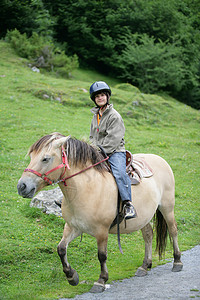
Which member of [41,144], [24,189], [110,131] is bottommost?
[24,189]

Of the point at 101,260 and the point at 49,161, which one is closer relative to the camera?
the point at 49,161

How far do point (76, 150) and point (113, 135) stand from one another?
2.79 feet

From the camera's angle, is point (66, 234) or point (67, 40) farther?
point (67, 40)

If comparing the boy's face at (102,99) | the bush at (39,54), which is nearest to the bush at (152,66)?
the bush at (39,54)

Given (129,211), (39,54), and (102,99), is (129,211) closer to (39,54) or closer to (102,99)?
(102,99)

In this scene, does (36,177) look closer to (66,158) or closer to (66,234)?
Answer: (66,158)

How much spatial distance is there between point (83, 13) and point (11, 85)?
73.0 feet

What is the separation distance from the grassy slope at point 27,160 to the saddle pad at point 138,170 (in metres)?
1.94

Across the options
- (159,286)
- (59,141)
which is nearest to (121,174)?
(59,141)

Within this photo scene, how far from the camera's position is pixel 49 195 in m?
8.95

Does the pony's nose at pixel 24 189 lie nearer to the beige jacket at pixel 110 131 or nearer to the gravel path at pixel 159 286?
the beige jacket at pixel 110 131

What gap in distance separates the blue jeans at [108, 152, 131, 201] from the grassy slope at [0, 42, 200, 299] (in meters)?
1.79

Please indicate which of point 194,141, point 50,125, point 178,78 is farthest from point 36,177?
point 178,78

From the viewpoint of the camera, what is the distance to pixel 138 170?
620 cm
